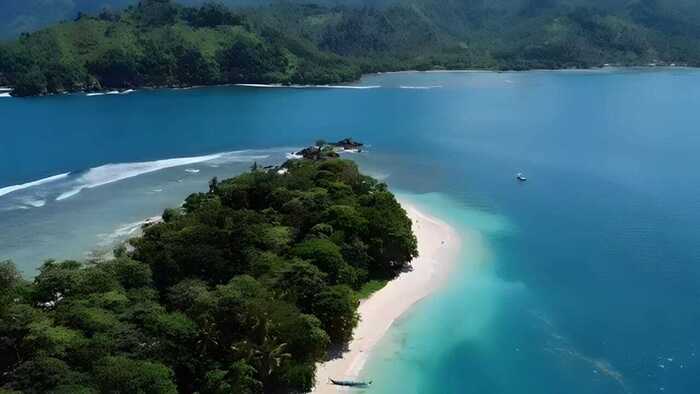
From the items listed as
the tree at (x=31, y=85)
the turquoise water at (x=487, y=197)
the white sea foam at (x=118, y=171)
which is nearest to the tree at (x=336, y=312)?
the turquoise water at (x=487, y=197)

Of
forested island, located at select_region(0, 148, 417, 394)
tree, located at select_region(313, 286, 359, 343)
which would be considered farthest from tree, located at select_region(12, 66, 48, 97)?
tree, located at select_region(313, 286, 359, 343)

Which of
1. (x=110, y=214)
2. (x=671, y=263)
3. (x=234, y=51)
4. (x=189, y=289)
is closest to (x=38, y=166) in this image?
(x=110, y=214)

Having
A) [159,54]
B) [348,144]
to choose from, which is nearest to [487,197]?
[348,144]

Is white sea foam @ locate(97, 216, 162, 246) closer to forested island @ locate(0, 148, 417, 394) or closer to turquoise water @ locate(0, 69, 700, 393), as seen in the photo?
turquoise water @ locate(0, 69, 700, 393)

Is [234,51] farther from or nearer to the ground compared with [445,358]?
farther from the ground

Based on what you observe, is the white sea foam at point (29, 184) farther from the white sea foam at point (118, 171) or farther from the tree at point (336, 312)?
the tree at point (336, 312)

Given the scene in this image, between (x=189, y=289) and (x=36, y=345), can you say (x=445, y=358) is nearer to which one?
(x=189, y=289)
